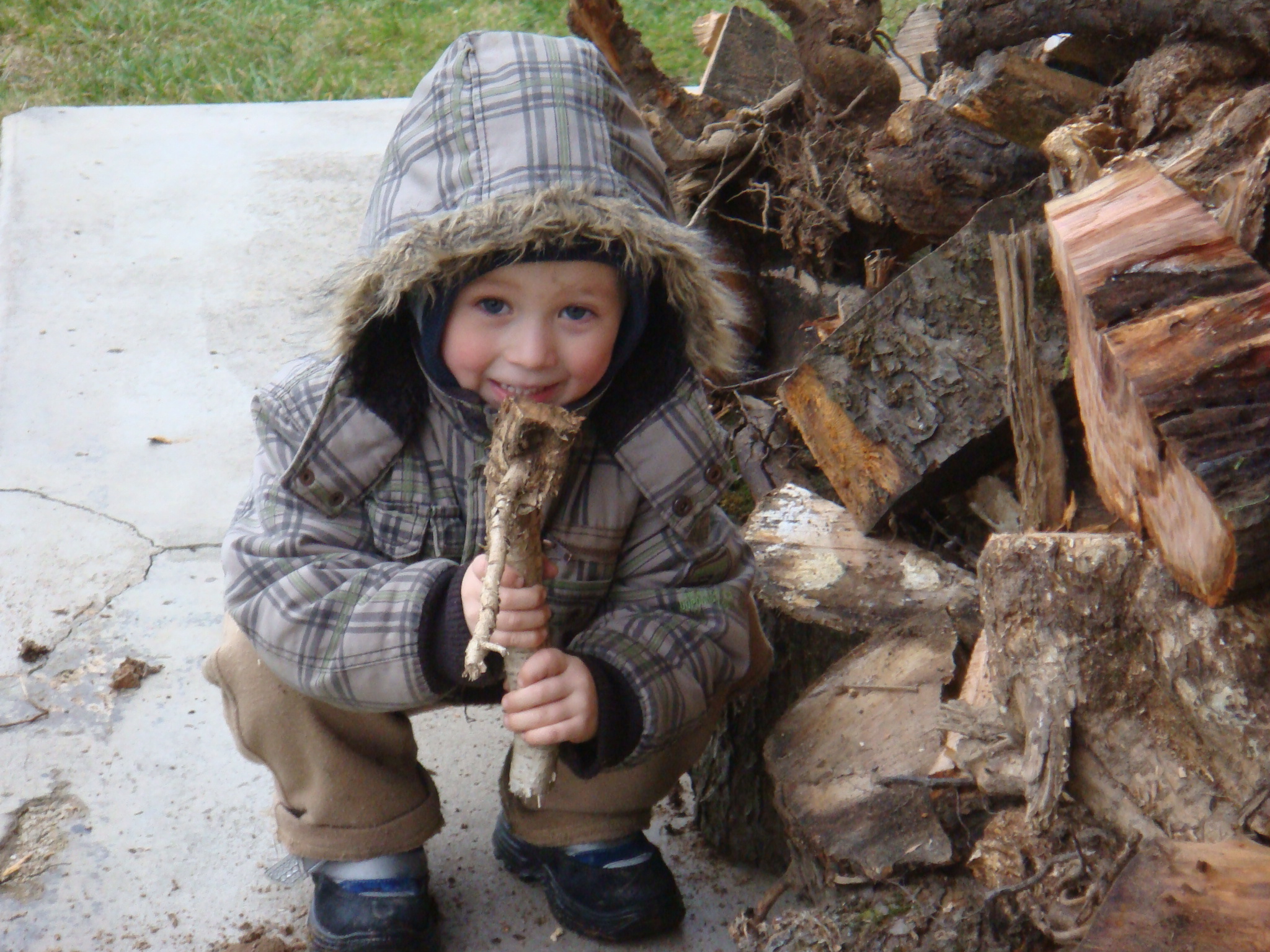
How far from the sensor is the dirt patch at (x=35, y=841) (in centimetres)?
186

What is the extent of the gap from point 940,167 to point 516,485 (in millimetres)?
1302

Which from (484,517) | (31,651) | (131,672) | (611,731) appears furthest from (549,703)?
(31,651)

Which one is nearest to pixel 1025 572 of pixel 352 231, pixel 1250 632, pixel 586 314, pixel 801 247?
pixel 1250 632

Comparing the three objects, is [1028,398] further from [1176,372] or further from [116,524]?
[116,524]

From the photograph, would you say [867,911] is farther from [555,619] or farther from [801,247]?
[801,247]

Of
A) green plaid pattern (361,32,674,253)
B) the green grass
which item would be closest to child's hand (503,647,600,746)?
green plaid pattern (361,32,674,253)

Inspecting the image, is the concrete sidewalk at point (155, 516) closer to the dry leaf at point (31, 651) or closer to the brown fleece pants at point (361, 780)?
the dry leaf at point (31, 651)

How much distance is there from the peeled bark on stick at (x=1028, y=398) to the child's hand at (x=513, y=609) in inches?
28.8

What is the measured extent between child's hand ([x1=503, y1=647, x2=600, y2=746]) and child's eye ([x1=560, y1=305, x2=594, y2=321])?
437 mm

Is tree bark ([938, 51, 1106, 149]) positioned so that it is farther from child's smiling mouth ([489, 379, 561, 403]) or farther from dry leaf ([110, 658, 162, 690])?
dry leaf ([110, 658, 162, 690])

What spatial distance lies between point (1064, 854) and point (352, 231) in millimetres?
3352

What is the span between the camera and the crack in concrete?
2.42 metres

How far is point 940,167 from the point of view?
90.0 inches

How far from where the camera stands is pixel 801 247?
8.98ft
